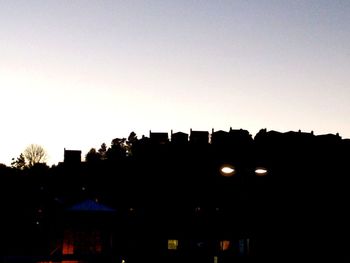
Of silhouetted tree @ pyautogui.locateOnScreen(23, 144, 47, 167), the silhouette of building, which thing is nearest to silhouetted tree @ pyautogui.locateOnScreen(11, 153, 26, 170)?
silhouetted tree @ pyautogui.locateOnScreen(23, 144, 47, 167)

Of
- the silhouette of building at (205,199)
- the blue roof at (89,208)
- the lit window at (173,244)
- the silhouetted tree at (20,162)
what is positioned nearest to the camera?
the blue roof at (89,208)

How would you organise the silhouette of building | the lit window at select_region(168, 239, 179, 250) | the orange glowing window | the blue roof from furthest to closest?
1. the lit window at select_region(168, 239, 179, 250)
2. the silhouette of building
3. the orange glowing window
4. the blue roof

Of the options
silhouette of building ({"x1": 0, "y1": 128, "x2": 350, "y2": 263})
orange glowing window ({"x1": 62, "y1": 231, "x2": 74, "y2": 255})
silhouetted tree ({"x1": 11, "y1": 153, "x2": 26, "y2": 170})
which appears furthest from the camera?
silhouetted tree ({"x1": 11, "y1": 153, "x2": 26, "y2": 170})

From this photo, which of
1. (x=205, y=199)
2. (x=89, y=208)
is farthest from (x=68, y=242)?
(x=205, y=199)

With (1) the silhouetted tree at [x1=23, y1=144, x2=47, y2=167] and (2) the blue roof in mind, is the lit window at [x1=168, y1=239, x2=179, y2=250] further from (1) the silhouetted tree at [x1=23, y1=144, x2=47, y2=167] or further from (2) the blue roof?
(1) the silhouetted tree at [x1=23, y1=144, x2=47, y2=167]

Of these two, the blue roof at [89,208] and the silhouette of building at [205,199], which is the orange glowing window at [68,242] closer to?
the silhouette of building at [205,199]

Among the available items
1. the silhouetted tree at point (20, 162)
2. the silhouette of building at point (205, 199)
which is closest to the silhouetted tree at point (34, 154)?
the silhouetted tree at point (20, 162)

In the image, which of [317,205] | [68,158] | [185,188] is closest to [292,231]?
[317,205]

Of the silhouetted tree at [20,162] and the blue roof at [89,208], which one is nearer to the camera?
the blue roof at [89,208]

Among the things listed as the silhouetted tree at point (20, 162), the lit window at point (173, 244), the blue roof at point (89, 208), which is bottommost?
the lit window at point (173, 244)

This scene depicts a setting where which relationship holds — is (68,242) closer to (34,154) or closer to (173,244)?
(173,244)

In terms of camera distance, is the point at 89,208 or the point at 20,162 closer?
the point at 89,208

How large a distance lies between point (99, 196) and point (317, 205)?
645 inches

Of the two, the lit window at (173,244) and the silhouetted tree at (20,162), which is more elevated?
the silhouetted tree at (20,162)
